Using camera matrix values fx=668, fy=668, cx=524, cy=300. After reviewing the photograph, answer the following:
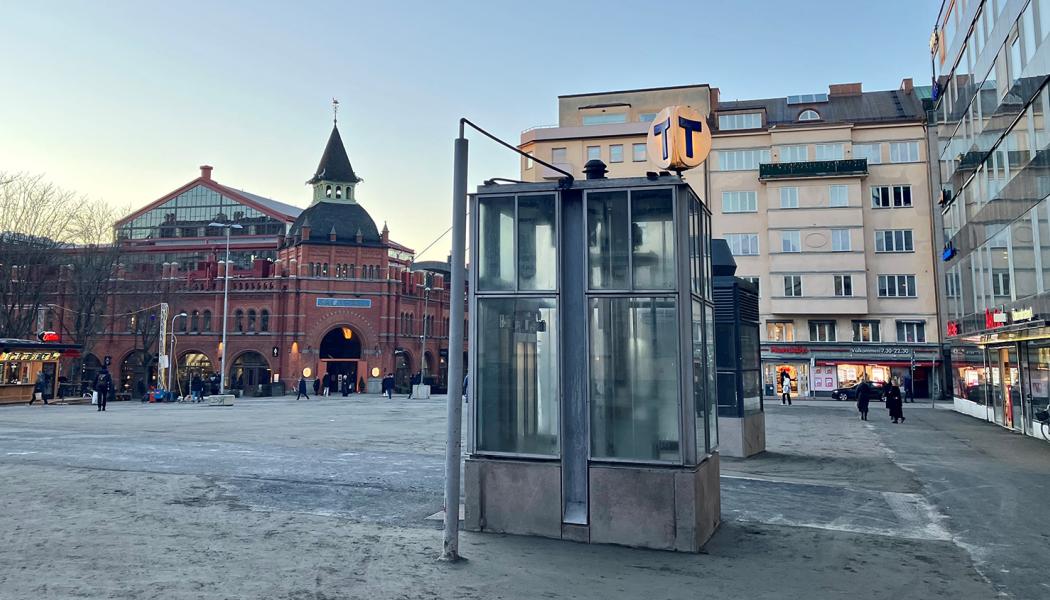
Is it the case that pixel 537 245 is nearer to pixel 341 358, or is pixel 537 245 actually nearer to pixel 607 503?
pixel 607 503

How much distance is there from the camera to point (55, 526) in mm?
8109

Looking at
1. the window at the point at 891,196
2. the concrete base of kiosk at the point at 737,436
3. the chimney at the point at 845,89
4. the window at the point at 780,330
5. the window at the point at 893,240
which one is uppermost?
the chimney at the point at 845,89

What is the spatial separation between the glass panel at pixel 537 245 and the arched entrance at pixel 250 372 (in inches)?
2105

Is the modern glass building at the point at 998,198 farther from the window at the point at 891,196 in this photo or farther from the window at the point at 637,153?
the window at the point at 637,153

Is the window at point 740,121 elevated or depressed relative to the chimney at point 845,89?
depressed

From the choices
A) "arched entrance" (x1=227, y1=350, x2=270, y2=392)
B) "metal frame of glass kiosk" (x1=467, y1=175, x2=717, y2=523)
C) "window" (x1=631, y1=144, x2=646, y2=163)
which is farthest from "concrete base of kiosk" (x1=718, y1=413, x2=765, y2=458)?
"arched entrance" (x1=227, y1=350, x2=270, y2=392)

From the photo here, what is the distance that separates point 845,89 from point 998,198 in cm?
3773

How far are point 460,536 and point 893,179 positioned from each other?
51067 mm

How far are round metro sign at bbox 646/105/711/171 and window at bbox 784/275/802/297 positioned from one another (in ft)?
143

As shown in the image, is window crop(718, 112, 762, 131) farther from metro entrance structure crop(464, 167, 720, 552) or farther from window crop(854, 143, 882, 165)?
metro entrance structure crop(464, 167, 720, 552)

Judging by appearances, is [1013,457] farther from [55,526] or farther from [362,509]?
[55,526]

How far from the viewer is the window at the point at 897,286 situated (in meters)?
48.7

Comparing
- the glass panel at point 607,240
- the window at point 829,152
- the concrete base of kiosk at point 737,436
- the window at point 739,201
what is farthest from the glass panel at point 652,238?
the window at point 829,152

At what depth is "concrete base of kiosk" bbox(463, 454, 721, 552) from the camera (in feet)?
25.3
